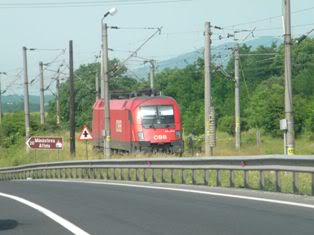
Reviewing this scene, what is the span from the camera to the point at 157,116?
140 feet

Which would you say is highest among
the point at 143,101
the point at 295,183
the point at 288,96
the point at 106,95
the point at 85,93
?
the point at 85,93

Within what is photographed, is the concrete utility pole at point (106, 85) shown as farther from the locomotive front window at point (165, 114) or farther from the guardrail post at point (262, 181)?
the guardrail post at point (262, 181)

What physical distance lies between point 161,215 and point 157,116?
29799mm

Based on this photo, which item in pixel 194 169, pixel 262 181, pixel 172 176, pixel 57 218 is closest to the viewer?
pixel 57 218

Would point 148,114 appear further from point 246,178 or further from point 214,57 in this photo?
point 214,57

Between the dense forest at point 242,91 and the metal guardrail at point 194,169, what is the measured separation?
112 ft

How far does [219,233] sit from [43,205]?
6.16 m

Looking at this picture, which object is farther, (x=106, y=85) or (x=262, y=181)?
(x=106, y=85)

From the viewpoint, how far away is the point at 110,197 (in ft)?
57.1

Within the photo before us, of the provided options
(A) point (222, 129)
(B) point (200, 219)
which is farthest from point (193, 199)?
(A) point (222, 129)

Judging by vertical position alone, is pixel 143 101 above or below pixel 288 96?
above

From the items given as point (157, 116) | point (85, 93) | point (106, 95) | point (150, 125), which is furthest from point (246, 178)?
point (85, 93)

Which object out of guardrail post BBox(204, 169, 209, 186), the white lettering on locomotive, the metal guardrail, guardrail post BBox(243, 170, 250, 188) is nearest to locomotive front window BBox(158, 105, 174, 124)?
the white lettering on locomotive

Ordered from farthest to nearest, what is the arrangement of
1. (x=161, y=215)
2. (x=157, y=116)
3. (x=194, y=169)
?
(x=157, y=116) < (x=194, y=169) < (x=161, y=215)
